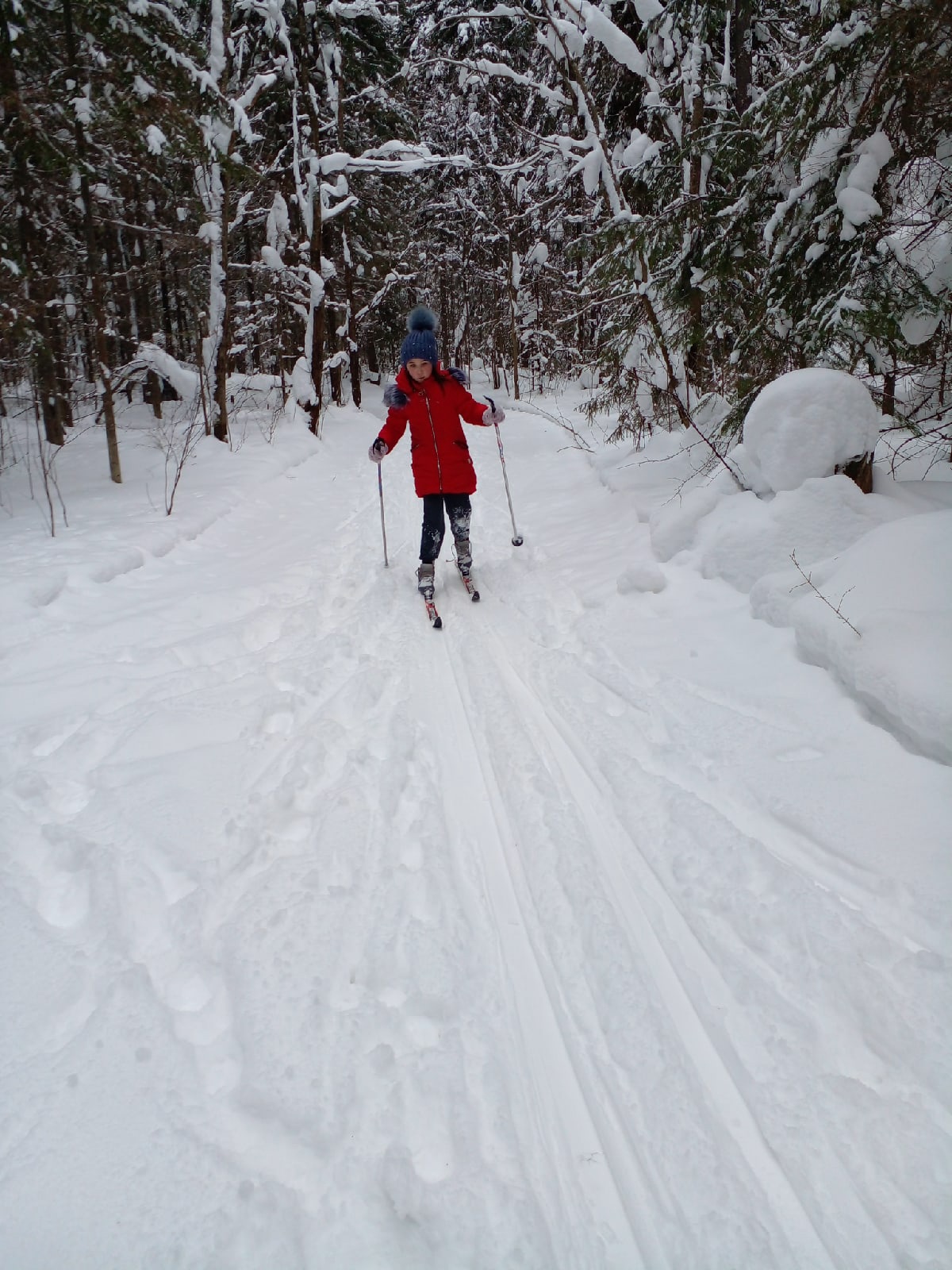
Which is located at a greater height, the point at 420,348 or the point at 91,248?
the point at 91,248

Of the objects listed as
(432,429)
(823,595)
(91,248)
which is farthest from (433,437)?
(91,248)

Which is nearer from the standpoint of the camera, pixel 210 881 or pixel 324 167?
pixel 210 881

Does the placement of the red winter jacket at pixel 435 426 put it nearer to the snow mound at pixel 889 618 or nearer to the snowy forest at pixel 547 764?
the snowy forest at pixel 547 764

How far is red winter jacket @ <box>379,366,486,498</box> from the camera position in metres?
5.18

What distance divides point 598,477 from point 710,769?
6294 mm

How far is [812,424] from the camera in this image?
14.2ft

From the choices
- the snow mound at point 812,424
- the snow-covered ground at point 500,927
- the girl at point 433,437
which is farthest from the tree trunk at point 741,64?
the snow-covered ground at point 500,927

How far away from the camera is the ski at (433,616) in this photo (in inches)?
186

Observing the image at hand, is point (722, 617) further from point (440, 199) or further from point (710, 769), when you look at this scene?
point (440, 199)

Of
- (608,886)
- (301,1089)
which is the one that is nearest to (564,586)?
(608,886)

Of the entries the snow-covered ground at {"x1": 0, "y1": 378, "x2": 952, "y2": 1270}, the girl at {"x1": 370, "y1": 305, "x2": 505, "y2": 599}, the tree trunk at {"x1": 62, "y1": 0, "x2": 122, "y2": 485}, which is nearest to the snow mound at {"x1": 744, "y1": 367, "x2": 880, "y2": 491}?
the snow-covered ground at {"x1": 0, "y1": 378, "x2": 952, "y2": 1270}

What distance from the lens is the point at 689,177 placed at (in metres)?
6.71

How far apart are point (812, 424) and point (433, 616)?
3.11m

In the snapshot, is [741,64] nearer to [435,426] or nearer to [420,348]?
[420,348]
